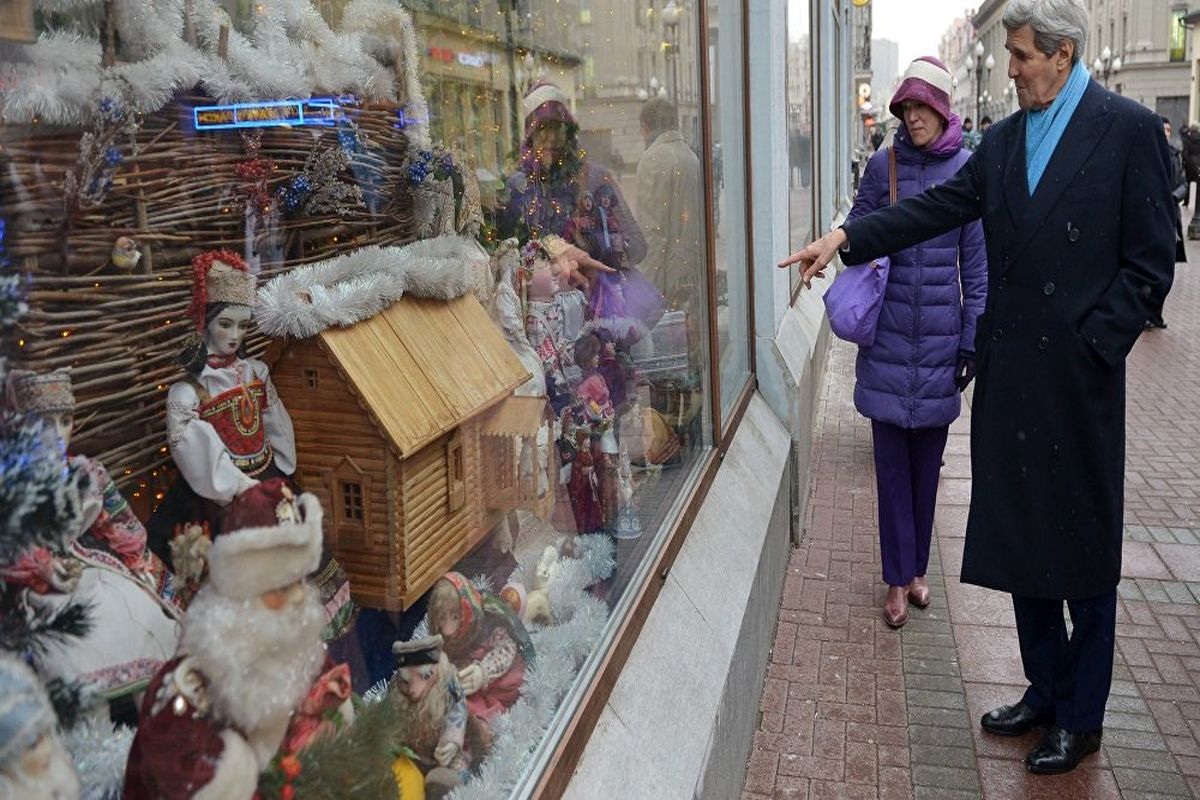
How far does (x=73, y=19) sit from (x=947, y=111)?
366 centimetres

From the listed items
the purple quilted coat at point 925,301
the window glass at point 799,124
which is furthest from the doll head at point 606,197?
the window glass at point 799,124

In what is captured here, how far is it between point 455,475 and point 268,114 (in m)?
0.76

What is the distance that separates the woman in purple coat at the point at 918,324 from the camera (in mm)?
4359

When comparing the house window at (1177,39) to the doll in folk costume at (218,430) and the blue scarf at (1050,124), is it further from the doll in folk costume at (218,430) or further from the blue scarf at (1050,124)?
the doll in folk costume at (218,430)

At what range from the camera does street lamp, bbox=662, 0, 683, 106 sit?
4160 mm

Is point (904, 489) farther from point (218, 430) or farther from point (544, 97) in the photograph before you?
point (218, 430)

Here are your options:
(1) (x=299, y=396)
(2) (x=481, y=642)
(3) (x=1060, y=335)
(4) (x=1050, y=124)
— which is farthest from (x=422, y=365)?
(4) (x=1050, y=124)

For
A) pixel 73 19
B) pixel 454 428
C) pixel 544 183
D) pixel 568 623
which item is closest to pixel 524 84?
pixel 544 183

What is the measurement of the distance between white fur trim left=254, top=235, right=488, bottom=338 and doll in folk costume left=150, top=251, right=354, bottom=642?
7 cm

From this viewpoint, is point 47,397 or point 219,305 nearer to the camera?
point 47,397

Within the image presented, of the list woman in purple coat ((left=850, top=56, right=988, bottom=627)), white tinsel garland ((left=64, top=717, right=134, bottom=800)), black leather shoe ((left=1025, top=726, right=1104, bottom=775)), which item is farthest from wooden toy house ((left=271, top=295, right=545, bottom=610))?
woman in purple coat ((left=850, top=56, right=988, bottom=627))

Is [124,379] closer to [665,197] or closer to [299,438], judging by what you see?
[299,438]

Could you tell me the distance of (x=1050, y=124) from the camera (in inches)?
127

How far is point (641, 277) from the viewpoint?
12.8ft
